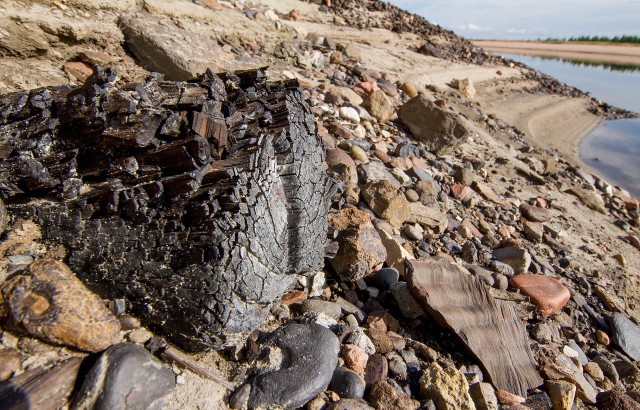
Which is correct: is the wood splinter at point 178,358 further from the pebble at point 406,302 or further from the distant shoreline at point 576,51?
the distant shoreline at point 576,51

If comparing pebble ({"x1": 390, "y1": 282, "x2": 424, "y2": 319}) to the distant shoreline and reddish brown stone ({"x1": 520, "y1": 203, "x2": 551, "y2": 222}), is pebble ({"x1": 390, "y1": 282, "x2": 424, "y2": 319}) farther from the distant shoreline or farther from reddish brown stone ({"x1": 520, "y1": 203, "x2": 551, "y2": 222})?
the distant shoreline

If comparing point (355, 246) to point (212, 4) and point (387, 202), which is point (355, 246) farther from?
point (212, 4)

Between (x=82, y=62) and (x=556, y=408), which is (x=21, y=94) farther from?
(x=556, y=408)

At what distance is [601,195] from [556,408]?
630 cm

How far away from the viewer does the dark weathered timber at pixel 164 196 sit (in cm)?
192

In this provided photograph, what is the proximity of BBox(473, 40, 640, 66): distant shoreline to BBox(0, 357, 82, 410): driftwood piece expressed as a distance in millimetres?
37107

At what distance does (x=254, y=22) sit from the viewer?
22.1 feet

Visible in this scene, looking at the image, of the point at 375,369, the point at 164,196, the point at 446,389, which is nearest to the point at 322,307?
the point at 375,369

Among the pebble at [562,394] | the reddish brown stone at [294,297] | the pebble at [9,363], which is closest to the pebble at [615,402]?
the pebble at [562,394]

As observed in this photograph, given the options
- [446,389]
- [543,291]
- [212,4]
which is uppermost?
[212,4]

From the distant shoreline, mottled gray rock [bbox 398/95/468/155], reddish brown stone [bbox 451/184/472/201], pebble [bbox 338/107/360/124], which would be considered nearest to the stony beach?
reddish brown stone [bbox 451/184/472/201]

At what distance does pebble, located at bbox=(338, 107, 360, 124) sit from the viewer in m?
5.37

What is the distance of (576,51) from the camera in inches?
1559

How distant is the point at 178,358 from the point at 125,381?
0.93 feet
